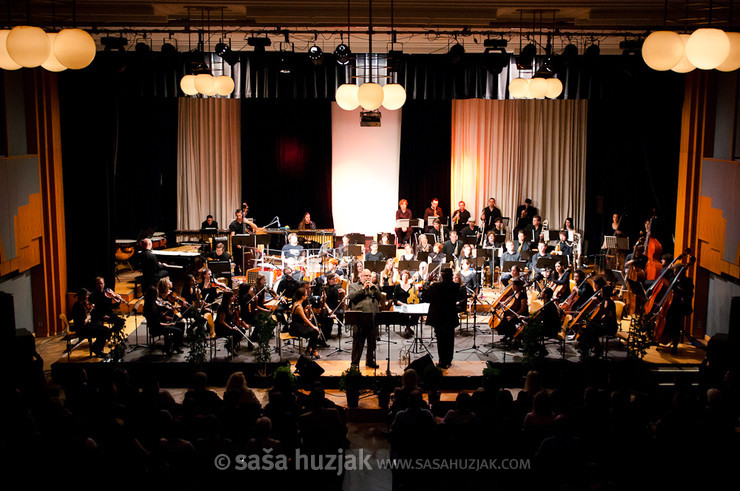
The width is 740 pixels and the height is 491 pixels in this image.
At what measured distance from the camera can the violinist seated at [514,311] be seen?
10047mm

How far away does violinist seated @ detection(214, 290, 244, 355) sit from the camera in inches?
381

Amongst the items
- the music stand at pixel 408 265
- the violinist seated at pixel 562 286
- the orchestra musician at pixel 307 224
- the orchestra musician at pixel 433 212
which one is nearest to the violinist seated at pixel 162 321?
the music stand at pixel 408 265

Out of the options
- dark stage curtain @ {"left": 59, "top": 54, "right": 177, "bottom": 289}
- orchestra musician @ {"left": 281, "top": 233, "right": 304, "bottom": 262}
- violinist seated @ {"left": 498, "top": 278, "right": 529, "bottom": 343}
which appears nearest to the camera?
violinist seated @ {"left": 498, "top": 278, "right": 529, "bottom": 343}

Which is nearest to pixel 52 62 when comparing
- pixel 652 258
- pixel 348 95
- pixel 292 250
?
pixel 348 95

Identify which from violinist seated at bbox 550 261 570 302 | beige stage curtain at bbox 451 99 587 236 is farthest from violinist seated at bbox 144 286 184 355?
beige stage curtain at bbox 451 99 587 236

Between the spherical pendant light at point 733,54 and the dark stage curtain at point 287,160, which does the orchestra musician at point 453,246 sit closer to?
the dark stage curtain at point 287,160

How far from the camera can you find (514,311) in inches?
397

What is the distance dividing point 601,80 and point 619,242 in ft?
11.1

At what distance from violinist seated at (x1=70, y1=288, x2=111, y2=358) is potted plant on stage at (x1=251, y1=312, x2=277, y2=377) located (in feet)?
7.01

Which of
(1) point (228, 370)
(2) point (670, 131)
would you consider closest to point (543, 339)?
(1) point (228, 370)

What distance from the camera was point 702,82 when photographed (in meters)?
10.9

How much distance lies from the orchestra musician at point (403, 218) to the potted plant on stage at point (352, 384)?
7.05 metres

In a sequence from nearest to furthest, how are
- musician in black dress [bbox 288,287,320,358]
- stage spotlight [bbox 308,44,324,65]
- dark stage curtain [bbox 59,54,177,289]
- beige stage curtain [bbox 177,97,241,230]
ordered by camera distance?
musician in black dress [bbox 288,287,320,358] → stage spotlight [bbox 308,44,324,65] → dark stage curtain [bbox 59,54,177,289] → beige stage curtain [bbox 177,97,241,230]

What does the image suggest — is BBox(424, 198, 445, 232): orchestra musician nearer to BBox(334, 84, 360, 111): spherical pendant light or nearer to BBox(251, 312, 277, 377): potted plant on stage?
BBox(251, 312, 277, 377): potted plant on stage
